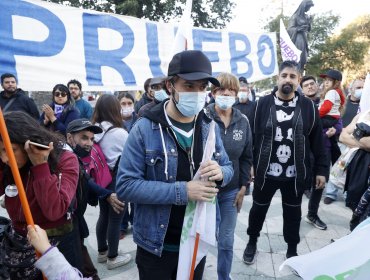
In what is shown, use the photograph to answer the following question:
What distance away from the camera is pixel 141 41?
4.18m

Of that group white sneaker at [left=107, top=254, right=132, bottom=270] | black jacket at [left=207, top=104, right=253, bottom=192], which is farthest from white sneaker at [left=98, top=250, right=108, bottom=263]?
black jacket at [left=207, top=104, right=253, bottom=192]

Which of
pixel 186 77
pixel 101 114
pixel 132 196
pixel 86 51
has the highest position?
pixel 86 51

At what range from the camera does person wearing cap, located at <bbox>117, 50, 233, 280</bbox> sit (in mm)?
1602

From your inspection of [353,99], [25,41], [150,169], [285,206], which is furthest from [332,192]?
[25,41]

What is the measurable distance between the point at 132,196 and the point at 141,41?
302cm

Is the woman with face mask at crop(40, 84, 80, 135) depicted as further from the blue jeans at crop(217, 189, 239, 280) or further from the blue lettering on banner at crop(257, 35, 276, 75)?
the blue lettering on banner at crop(257, 35, 276, 75)

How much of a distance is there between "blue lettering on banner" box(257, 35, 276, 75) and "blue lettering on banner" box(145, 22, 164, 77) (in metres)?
2.48

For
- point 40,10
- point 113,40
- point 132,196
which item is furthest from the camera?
point 113,40

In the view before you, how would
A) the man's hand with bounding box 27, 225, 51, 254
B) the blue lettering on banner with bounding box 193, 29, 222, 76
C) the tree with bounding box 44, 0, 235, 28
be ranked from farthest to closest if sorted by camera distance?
the tree with bounding box 44, 0, 235, 28 → the blue lettering on banner with bounding box 193, 29, 222, 76 → the man's hand with bounding box 27, 225, 51, 254

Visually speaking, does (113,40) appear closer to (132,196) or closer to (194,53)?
(194,53)

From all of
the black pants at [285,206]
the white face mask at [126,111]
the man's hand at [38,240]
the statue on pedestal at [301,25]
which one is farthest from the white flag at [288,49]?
the man's hand at [38,240]

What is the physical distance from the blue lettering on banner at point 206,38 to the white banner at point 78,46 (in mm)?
46

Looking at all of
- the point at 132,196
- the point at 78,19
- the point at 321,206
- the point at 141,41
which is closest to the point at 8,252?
the point at 132,196

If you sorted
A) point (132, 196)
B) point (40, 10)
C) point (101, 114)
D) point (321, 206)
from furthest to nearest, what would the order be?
point (321, 206) → point (40, 10) → point (101, 114) → point (132, 196)
